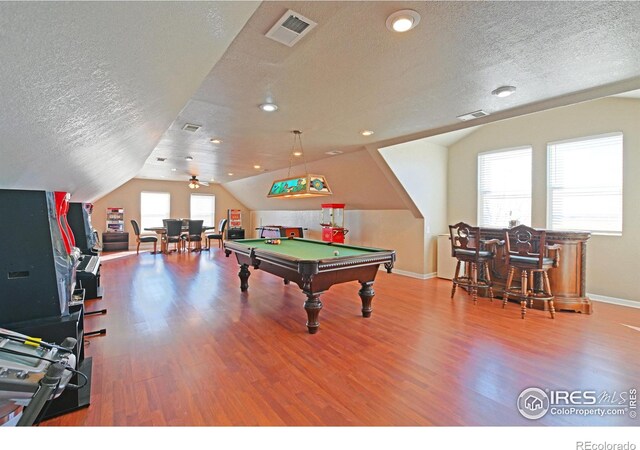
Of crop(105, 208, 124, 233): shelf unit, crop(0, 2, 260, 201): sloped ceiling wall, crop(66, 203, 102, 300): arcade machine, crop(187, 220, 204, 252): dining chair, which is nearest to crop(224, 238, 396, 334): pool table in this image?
crop(0, 2, 260, 201): sloped ceiling wall

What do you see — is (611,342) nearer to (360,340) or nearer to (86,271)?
(360,340)

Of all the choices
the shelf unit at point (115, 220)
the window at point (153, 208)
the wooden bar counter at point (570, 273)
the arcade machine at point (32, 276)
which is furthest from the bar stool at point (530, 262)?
the shelf unit at point (115, 220)

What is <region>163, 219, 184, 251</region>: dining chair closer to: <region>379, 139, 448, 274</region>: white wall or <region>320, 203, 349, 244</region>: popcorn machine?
<region>320, 203, 349, 244</region>: popcorn machine

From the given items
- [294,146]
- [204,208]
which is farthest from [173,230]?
[294,146]

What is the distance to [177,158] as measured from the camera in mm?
6379

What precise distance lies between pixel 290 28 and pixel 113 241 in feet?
34.6

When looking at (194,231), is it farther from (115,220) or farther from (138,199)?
(115,220)

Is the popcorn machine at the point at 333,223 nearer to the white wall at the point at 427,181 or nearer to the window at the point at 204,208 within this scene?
the white wall at the point at 427,181

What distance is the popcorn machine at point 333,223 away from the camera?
7474 mm

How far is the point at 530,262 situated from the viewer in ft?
13.0

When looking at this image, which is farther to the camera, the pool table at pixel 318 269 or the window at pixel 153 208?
the window at pixel 153 208

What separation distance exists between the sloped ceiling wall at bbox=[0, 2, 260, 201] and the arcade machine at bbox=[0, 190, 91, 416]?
0.19m

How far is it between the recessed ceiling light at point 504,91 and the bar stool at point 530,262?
2.00 metres
